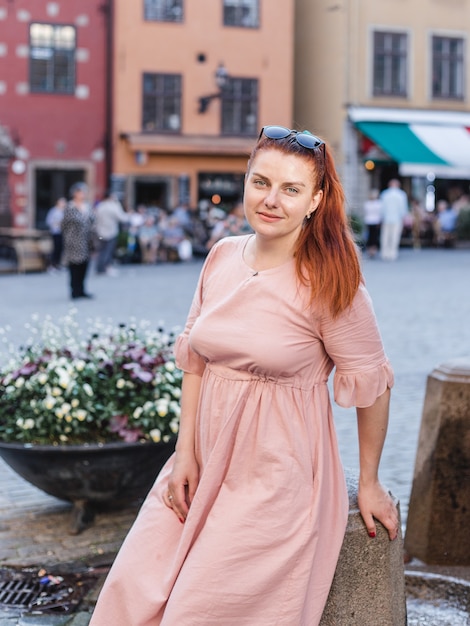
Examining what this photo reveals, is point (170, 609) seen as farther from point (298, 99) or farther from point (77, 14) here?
point (298, 99)

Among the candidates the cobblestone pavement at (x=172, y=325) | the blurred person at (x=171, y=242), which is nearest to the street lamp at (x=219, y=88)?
the blurred person at (x=171, y=242)

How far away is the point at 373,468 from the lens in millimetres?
2635

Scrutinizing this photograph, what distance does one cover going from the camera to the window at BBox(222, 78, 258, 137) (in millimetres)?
29109

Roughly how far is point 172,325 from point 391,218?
12.6 m

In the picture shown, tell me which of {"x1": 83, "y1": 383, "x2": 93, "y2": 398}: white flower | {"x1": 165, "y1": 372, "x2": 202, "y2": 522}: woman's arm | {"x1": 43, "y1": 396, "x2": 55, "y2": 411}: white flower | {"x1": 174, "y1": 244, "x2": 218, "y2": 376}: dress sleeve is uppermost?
{"x1": 174, "y1": 244, "x2": 218, "y2": 376}: dress sleeve

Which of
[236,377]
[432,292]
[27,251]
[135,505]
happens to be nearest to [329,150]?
[236,377]

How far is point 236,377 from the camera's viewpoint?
2582 mm

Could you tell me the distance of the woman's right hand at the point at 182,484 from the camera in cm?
267

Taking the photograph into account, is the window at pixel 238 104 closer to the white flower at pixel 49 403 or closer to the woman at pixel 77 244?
the woman at pixel 77 244

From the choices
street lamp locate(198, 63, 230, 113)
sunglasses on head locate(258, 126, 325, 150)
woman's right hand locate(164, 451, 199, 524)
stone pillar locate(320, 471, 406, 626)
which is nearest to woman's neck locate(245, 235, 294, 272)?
sunglasses on head locate(258, 126, 325, 150)

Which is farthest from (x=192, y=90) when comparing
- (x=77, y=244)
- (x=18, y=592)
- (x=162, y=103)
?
(x=18, y=592)

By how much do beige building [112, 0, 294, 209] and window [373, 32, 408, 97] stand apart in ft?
9.01

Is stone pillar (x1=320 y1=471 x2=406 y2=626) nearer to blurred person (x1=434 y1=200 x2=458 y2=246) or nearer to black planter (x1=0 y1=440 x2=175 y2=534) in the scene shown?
black planter (x1=0 y1=440 x2=175 y2=534)

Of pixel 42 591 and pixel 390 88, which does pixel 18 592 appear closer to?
pixel 42 591
